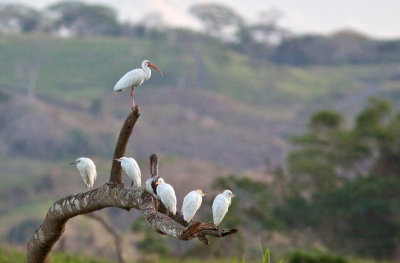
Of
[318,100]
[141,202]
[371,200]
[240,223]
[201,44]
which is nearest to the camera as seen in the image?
[141,202]

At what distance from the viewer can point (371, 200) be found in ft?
98.8

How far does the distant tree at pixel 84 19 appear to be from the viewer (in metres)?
78.1

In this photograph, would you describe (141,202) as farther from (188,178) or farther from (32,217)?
(188,178)

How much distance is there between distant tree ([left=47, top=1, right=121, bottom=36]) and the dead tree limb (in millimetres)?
72884

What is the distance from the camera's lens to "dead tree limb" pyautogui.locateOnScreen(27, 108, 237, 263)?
4.97 metres

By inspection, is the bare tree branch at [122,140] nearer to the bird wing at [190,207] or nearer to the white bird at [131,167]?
the white bird at [131,167]

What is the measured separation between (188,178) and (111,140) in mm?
15838

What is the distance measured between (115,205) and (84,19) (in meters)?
81.3

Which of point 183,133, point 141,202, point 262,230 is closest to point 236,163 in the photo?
point 183,133

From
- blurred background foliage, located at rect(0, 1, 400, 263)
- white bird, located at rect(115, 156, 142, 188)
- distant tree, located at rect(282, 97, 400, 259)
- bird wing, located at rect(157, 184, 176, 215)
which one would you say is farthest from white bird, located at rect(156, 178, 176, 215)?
distant tree, located at rect(282, 97, 400, 259)

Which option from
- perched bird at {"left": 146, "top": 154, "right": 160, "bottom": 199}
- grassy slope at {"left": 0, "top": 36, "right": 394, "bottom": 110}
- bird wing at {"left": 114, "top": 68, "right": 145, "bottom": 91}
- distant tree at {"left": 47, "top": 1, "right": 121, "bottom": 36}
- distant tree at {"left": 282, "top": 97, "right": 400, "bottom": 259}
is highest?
distant tree at {"left": 47, "top": 1, "right": 121, "bottom": 36}

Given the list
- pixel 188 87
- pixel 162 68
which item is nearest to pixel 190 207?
pixel 188 87

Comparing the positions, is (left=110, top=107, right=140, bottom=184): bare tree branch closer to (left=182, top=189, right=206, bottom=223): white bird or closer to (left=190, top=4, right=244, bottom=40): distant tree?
(left=182, top=189, right=206, bottom=223): white bird

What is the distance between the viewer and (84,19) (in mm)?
84938
